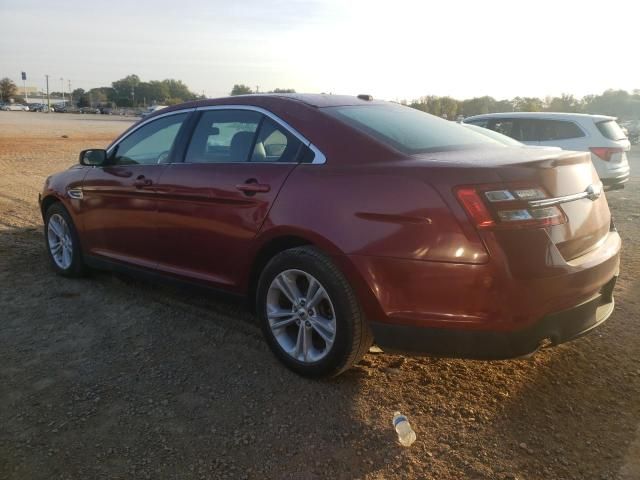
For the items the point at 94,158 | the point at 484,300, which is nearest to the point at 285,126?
the point at 484,300

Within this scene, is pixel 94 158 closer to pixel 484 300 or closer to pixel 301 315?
pixel 301 315

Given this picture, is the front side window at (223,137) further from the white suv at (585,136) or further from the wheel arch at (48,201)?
the white suv at (585,136)

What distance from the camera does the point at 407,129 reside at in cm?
355

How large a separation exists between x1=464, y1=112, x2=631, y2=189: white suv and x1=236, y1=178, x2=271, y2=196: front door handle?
25.2 ft

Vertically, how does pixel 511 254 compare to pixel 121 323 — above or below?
above

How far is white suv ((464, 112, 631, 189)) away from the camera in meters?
9.80

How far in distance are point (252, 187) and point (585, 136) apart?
27.2 feet

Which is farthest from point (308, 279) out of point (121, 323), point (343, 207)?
point (121, 323)

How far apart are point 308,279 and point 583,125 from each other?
8.45 meters

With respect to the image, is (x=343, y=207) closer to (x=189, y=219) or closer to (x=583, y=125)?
(x=189, y=219)

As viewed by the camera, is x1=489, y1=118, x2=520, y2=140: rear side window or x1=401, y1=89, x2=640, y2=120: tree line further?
x1=401, y1=89, x2=640, y2=120: tree line

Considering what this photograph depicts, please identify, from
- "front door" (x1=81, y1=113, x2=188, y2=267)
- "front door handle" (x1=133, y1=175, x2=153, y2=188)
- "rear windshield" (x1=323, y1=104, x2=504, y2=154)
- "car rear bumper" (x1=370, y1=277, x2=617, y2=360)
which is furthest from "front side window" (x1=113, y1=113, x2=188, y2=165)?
"car rear bumper" (x1=370, y1=277, x2=617, y2=360)

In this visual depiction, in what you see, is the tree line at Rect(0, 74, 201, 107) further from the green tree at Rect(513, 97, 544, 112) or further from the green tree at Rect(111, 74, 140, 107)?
the green tree at Rect(513, 97, 544, 112)

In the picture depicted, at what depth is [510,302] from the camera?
2660mm
